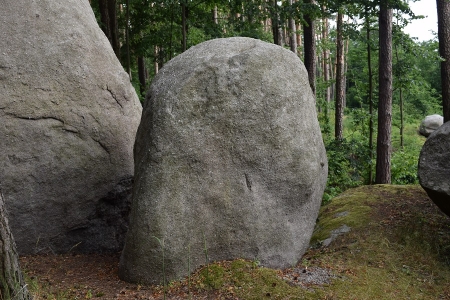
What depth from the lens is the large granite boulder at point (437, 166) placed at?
5.74m

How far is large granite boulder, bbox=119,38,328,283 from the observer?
4.98 m

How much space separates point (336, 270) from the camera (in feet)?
17.8

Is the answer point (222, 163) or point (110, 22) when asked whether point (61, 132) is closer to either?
point (222, 163)

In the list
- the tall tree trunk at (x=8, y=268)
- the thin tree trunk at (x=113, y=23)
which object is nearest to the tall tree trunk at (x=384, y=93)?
the thin tree trunk at (x=113, y=23)

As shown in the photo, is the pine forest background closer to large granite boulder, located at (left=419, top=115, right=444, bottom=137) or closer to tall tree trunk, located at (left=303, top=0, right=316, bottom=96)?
tall tree trunk, located at (left=303, top=0, right=316, bottom=96)

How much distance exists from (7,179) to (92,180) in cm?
105

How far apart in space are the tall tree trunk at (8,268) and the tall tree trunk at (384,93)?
8.21 meters

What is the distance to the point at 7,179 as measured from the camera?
19.2ft

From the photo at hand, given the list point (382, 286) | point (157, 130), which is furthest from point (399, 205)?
point (157, 130)

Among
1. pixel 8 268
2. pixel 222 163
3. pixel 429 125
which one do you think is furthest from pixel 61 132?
pixel 429 125

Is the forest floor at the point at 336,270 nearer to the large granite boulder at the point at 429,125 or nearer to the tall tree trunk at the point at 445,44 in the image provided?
the tall tree trunk at the point at 445,44

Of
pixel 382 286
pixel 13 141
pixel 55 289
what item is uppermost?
pixel 13 141

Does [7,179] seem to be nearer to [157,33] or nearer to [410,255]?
[410,255]

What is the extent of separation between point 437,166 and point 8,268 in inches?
190
